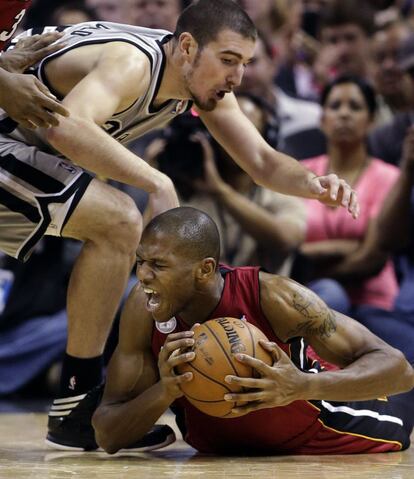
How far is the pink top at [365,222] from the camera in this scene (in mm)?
6656

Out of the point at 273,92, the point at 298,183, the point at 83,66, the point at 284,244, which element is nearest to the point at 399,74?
the point at 273,92

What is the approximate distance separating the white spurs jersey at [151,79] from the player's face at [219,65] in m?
0.15

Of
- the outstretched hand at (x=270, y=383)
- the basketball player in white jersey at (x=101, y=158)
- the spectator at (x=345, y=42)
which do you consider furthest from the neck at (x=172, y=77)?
the spectator at (x=345, y=42)

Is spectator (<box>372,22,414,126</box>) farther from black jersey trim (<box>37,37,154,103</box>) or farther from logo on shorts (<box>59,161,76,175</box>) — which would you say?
logo on shorts (<box>59,161,76,175</box>)

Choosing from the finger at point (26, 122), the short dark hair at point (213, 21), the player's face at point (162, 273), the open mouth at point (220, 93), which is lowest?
the player's face at point (162, 273)

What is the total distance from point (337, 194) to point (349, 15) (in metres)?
4.50

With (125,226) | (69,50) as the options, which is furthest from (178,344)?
(69,50)

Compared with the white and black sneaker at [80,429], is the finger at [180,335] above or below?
above

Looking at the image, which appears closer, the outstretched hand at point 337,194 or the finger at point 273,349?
the finger at point 273,349

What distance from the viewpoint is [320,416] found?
3.84m

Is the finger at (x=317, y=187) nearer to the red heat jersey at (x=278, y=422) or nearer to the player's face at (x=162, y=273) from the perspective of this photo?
the red heat jersey at (x=278, y=422)

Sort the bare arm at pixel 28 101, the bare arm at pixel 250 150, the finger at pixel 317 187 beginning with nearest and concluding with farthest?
the bare arm at pixel 28 101 < the finger at pixel 317 187 < the bare arm at pixel 250 150

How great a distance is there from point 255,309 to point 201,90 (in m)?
1.05

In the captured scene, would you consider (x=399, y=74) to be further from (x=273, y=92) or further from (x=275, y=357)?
(x=275, y=357)
